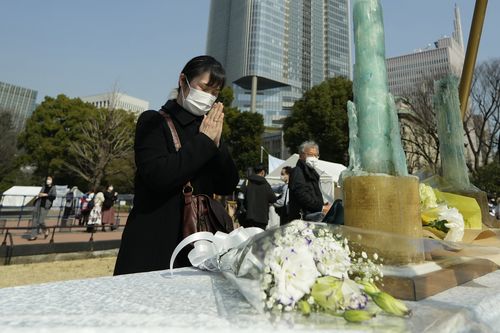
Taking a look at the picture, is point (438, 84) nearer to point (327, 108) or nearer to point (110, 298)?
point (110, 298)

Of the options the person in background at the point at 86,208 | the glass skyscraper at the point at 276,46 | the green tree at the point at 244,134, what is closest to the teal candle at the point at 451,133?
the person in background at the point at 86,208

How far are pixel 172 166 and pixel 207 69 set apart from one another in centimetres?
61

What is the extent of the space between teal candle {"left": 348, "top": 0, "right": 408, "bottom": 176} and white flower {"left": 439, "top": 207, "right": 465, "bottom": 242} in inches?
16.1

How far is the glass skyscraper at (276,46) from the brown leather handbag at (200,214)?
6023 cm

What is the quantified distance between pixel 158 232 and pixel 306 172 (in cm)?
302

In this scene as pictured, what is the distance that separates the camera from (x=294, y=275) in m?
0.72

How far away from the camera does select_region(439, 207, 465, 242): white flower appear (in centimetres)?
151

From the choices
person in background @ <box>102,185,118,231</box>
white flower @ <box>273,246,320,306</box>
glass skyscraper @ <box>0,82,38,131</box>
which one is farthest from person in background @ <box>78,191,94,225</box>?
glass skyscraper @ <box>0,82,38,131</box>

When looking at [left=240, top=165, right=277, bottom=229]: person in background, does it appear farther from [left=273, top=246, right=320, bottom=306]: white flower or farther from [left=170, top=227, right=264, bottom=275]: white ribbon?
[left=273, top=246, right=320, bottom=306]: white flower

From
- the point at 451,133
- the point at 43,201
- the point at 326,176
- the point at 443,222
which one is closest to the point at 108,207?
the point at 43,201

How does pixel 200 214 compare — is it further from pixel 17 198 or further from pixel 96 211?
pixel 17 198

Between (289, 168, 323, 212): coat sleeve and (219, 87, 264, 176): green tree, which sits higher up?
(219, 87, 264, 176): green tree

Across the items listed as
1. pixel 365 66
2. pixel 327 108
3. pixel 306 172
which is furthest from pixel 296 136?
pixel 365 66

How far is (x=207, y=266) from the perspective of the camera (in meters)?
1.17
